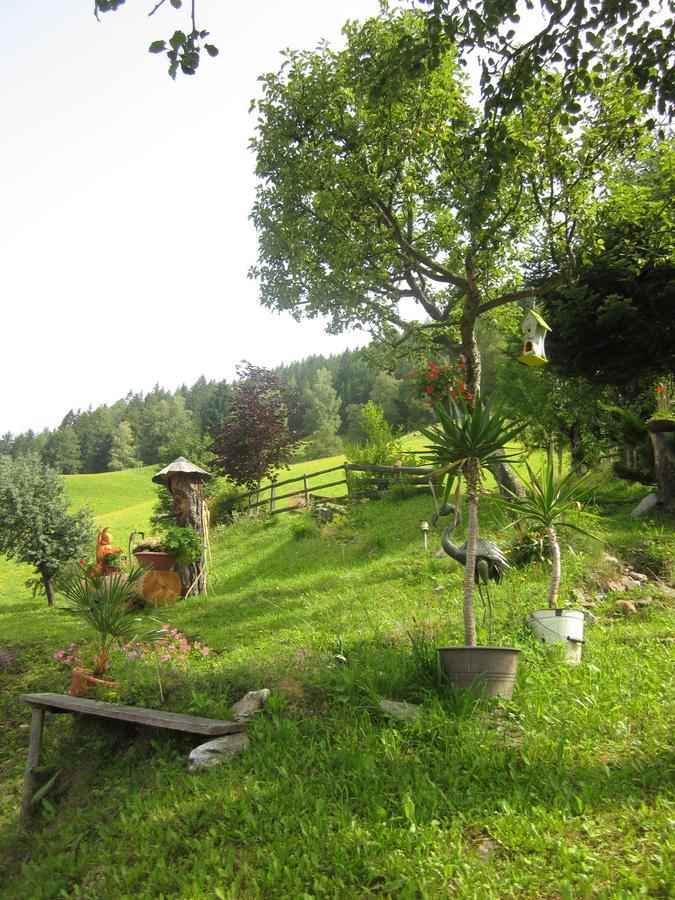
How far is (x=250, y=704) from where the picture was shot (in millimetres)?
5152

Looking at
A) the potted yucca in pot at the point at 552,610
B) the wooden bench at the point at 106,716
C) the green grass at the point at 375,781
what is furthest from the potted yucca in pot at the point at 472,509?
the wooden bench at the point at 106,716

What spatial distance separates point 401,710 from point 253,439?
16616 mm

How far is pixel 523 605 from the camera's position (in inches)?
284

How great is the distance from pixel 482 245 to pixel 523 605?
20.7 feet

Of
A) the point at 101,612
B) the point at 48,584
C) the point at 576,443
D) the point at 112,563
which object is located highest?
the point at 576,443

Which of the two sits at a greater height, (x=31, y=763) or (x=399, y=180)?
(x=399, y=180)

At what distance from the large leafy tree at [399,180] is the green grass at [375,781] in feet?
20.8

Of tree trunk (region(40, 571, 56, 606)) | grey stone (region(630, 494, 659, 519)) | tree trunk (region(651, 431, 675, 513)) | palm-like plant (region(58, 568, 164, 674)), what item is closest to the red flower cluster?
tree trunk (region(651, 431, 675, 513))

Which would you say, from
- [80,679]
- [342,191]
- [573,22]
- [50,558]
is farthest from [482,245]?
[50,558]

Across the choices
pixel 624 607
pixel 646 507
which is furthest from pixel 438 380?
A: pixel 624 607

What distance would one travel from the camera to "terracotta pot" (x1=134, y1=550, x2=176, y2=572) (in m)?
12.0

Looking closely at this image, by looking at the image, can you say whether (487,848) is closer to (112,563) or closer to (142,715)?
(142,715)

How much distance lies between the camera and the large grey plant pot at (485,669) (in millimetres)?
4793

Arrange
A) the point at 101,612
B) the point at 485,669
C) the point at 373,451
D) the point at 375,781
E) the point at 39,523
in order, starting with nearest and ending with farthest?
the point at 375,781 → the point at 485,669 → the point at 101,612 → the point at 39,523 → the point at 373,451
